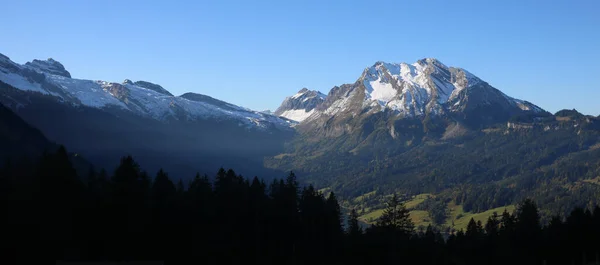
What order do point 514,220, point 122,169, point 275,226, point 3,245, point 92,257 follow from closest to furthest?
point 3,245 → point 92,257 → point 122,169 → point 275,226 → point 514,220

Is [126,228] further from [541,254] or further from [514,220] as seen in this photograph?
[514,220]

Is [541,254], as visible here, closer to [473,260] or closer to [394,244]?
[473,260]

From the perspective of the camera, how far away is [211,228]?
79.2 meters

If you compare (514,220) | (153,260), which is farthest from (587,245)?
(153,260)

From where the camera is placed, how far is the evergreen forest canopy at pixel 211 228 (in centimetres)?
6388

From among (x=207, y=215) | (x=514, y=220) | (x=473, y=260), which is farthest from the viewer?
(x=514, y=220)

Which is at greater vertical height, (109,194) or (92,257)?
(109,194)

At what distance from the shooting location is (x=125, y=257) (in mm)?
65312

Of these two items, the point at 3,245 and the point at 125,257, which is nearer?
the point at 3,245

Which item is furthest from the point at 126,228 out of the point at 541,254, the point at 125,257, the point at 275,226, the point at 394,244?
the point at 541,254

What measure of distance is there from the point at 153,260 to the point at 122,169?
36.1 ft

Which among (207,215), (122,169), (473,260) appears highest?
(122,169)

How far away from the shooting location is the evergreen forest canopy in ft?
210

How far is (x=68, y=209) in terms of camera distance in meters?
65.6
